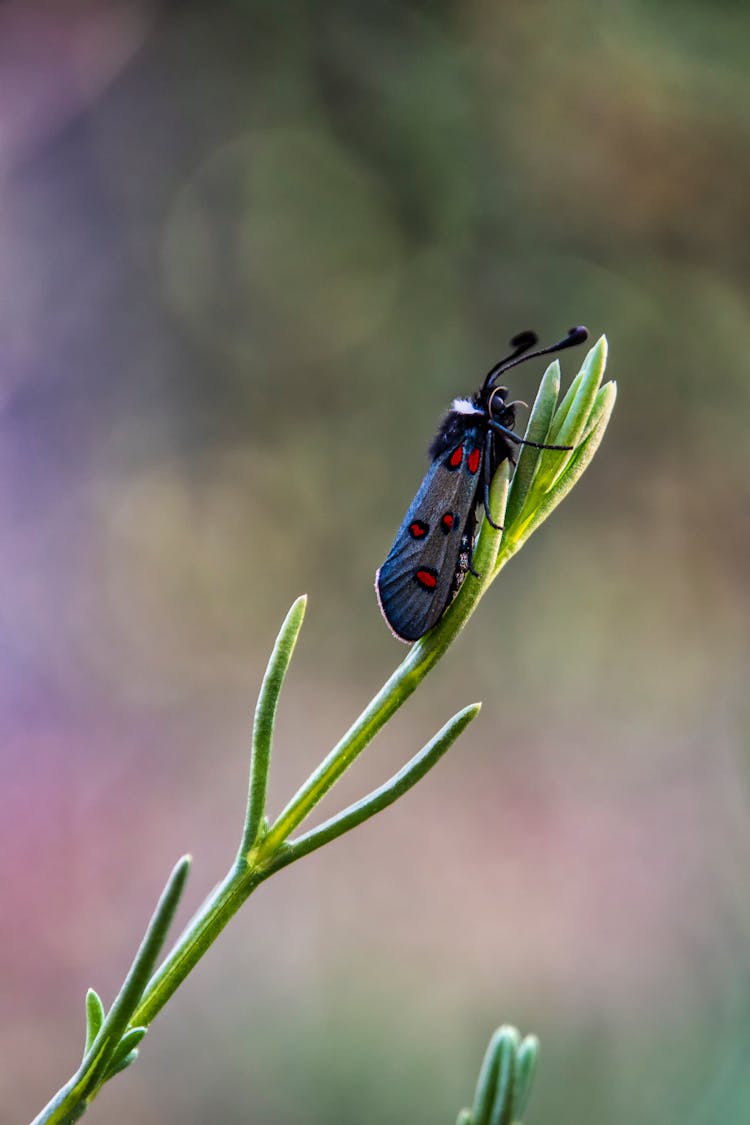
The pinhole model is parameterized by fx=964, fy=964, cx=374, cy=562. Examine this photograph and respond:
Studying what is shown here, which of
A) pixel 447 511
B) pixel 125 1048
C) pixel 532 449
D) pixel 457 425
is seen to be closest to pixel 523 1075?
pixel 125 1048

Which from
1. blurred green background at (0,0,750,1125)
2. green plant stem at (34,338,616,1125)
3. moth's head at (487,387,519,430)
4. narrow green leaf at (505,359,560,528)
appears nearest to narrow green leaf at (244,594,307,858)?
green plant stem at (34,338,616,1125)

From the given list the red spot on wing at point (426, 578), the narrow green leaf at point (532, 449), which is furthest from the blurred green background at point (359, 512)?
the narrow green leaf at point (532, 449)

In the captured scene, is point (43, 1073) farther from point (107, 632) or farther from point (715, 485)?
point (715, 485)

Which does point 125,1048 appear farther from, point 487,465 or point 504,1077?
point 487,465

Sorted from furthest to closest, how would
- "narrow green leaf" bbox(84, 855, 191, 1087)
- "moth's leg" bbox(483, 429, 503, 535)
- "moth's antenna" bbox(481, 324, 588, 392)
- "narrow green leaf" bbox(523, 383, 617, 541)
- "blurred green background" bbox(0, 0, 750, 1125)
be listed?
"blurred green background" bbox(0, 0, 750, 1125), "moth's leg" bbox(483, 429, 503, 535), "moth's antenna" bbox(481, 324, 588, 392), "narrow green leaf" bbox(523, 383, 617, 541), "narrow green leaf" bbox(84, 855, 191, 1087)

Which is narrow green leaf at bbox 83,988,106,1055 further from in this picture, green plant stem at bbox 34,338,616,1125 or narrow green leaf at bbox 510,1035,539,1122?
narrow green leaf at bbox 510,1035,539,1122

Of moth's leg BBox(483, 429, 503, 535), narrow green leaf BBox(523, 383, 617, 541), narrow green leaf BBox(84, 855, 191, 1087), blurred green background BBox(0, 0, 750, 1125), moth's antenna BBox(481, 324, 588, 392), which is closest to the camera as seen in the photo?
narrow green leaf BBox(84, 855, 191, 1087)

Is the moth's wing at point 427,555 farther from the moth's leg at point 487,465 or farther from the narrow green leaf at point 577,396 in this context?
the narrow green leaf at point 577,396
